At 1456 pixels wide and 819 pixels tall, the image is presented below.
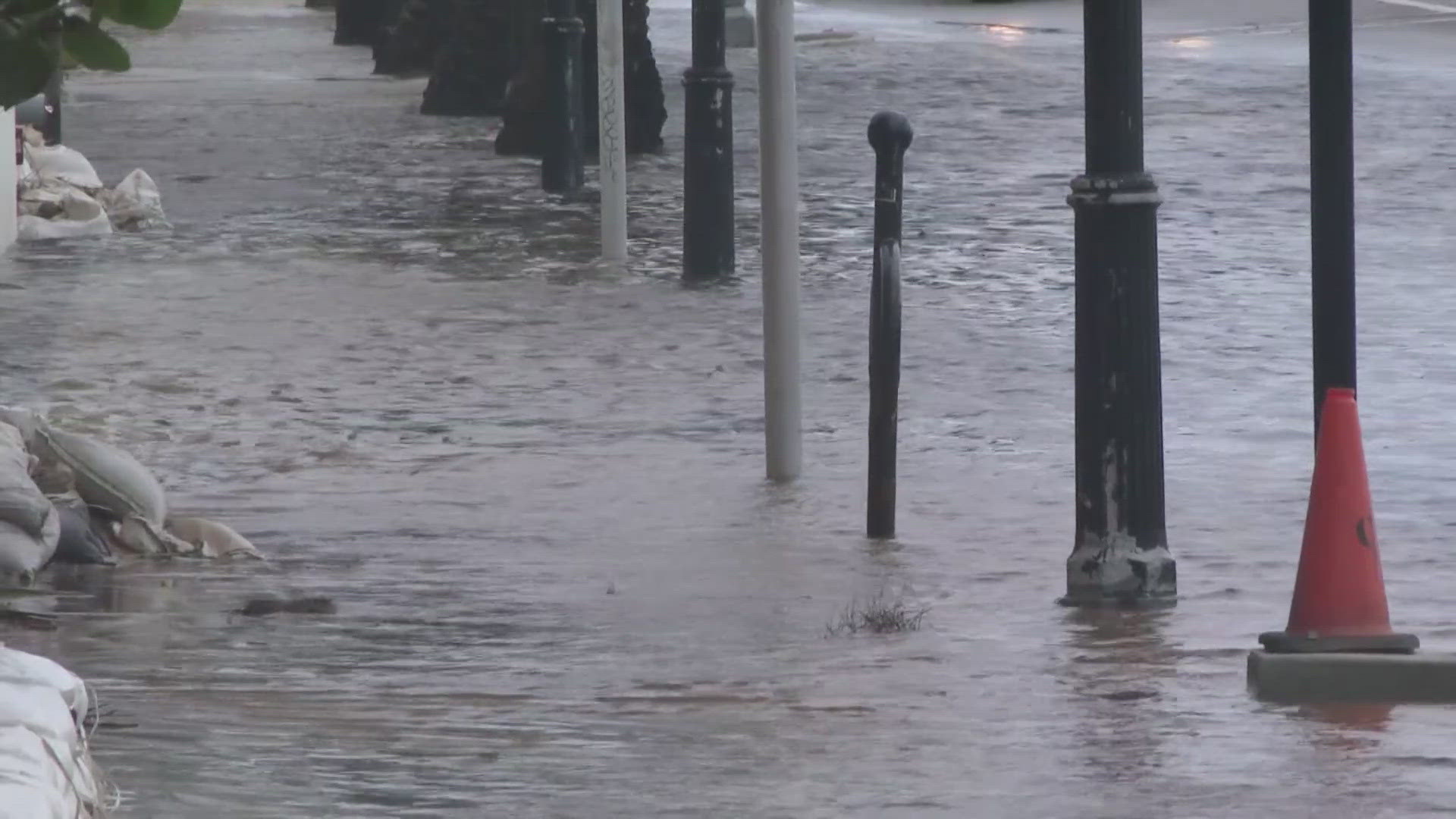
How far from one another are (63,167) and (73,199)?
967mm

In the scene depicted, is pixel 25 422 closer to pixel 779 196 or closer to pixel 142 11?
pixel 779 196

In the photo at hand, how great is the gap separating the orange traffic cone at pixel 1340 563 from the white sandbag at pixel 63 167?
11.4 m

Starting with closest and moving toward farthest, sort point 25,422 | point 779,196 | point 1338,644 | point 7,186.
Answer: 1. point 1338,644
2. point 25,422
3. point 779,196
4. point 7,186

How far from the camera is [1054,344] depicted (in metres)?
11.4

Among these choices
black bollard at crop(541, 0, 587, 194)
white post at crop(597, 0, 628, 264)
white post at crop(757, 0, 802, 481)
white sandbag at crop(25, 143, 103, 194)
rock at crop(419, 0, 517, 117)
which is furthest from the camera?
rock at crop(419, 0, 517, 117)

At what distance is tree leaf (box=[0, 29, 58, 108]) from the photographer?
11.0 ft

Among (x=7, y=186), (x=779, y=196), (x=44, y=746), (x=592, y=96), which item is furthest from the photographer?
(x=592, y=96)

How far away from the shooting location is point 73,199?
15.8 m

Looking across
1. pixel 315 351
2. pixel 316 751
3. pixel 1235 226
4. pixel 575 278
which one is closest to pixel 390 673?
pixel 316 751

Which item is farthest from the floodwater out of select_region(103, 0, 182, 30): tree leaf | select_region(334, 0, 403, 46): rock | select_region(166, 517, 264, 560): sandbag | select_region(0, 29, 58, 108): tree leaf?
select_region(334, 0, 403, 46): rock

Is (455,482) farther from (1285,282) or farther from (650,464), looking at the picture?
(1285,282)

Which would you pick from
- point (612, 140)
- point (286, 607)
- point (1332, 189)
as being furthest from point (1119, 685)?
point (612, 140)

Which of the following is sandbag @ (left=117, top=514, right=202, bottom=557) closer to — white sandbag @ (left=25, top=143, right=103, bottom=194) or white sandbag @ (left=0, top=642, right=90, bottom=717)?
white sandbag @ (left=0, top=642, right=90, bottom=717)

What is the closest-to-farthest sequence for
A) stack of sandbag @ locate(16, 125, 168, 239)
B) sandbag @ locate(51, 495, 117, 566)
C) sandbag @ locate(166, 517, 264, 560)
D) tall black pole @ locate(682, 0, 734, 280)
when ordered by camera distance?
sandbag @ locate(51, 495, 117, 566), sandbag @ locate(166, 517, 264, 560), tall black pole @ locate(682, 0, 734, 280), stack of sandbag @ locate(16, 125, 168, 239)
